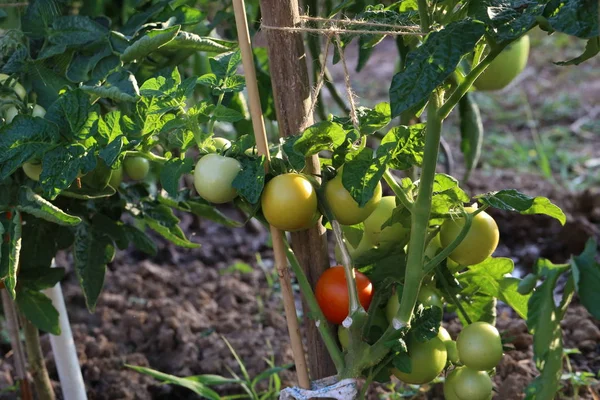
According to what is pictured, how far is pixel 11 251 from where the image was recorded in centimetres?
103

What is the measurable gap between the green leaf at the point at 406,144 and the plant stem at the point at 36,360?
0.78m

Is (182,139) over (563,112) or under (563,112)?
under

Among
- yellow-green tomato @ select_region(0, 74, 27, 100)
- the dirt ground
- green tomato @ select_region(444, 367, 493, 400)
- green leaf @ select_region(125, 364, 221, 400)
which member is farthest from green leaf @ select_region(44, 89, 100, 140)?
the dirt ground

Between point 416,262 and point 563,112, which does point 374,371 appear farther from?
point 563,112

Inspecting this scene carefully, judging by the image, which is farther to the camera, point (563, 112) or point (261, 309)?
point (563, 112)

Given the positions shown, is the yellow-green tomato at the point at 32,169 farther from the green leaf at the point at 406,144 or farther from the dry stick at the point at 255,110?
the green leaf at the point at 406,144

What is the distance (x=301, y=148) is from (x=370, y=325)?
0.87 feet

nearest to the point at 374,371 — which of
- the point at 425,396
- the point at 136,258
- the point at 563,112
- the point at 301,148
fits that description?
the point at 301,148

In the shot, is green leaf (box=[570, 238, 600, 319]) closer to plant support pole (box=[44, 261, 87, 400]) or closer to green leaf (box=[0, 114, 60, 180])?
green leaf (box=[0, 114, 60, 180])

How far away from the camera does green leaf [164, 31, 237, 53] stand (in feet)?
3.68

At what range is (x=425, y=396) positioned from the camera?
4.88 feet

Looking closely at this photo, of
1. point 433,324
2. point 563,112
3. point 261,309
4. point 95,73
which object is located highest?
point 563,112

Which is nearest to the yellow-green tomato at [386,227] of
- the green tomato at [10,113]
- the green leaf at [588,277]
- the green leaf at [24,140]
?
the green leaf at [588,277]

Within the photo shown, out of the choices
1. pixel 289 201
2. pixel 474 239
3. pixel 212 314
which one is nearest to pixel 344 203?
pixel 289 201
